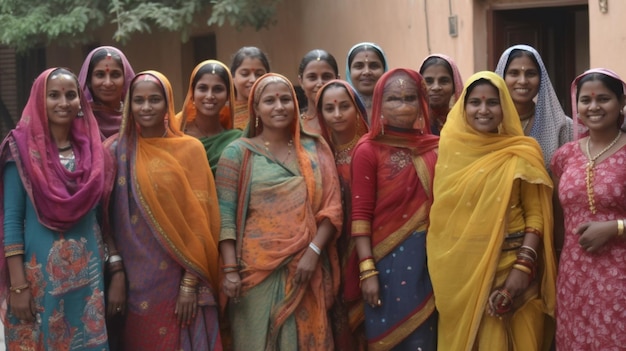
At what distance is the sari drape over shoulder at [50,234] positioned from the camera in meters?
4.25

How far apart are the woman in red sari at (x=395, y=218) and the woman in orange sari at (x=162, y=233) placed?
2.41 feet

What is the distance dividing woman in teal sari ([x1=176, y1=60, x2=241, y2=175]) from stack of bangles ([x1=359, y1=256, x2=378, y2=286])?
3.27 feet

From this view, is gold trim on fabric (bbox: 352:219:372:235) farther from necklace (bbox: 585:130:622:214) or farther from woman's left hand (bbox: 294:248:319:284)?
necklace (bbox: 585:130:622:214)

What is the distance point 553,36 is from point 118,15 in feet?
15.6

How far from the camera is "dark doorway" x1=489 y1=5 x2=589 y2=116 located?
27.8 feet

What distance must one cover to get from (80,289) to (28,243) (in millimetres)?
315

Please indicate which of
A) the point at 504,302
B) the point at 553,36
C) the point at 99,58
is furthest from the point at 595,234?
the point at 553,36

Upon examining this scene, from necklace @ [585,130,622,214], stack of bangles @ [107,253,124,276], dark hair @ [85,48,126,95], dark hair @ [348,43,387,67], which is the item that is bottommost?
stack of bangles @ [107,253,124,276]

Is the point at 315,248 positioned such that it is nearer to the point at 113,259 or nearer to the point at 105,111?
the point at 113,259

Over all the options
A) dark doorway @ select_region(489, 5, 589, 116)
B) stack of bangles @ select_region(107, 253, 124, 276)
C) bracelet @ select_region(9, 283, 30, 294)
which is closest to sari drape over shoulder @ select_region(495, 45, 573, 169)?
stack of bangles @ select_region(107, 253, 124, 276)

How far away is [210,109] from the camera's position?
5.03 meters

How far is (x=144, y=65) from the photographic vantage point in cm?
1385

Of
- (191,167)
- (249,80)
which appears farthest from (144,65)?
(191,167)

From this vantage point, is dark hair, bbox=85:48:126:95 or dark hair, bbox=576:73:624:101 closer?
dark hair, bbox=576:73:624:101
